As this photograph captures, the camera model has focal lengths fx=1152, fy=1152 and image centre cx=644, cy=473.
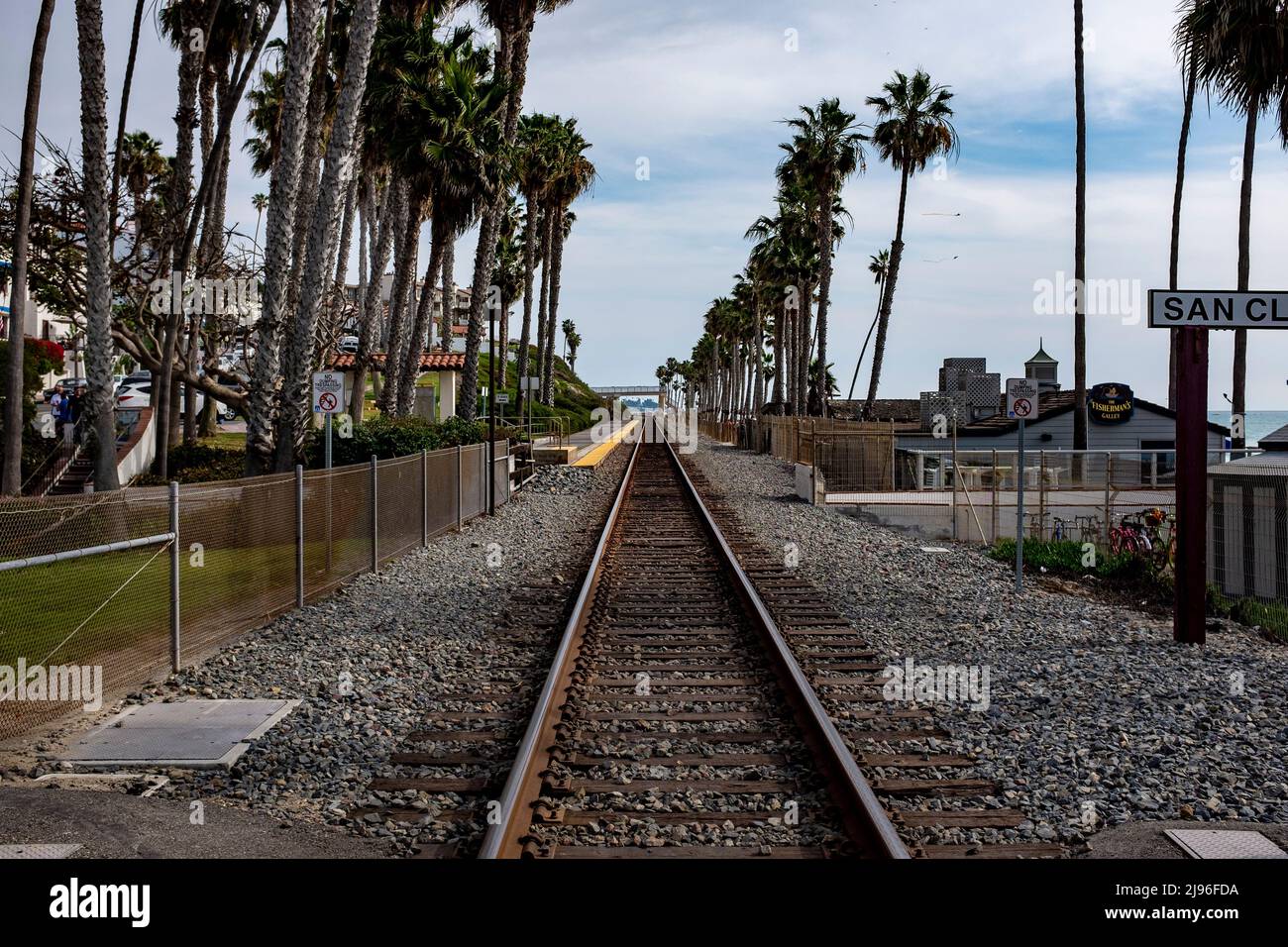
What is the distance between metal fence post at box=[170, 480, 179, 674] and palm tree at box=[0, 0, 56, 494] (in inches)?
510

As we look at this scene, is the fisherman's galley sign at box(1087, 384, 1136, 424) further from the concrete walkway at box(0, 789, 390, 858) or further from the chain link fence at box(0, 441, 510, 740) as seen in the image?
the concrete walkway at box(0, 789, 390, 858)

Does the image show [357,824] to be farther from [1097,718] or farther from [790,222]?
[790,222]

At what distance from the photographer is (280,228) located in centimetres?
2248

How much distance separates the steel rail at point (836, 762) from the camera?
598 centimetres

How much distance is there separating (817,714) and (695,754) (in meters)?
1.06

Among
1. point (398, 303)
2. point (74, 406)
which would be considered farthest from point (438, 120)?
point (74, 406)

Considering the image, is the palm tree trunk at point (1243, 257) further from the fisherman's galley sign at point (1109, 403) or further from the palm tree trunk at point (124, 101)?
the palm tree trunk at point (124, 101)

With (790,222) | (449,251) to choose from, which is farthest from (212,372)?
(790,222)

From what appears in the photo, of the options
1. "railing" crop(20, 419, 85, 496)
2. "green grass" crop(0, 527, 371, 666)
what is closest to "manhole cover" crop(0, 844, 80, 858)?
"green grass" crop(0, 527, 371, 666)

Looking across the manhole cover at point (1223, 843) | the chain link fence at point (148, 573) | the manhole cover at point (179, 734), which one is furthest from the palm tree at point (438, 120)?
the manhole cover at point (1223, 843)

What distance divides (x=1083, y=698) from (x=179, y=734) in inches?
279

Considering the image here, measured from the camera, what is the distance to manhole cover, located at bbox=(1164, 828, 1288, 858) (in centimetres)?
597

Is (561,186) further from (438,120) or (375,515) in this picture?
(375,515)

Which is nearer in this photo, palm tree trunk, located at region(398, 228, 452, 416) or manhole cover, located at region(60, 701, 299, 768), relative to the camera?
manhole cover, located at region(60, 701, 299, 768)
